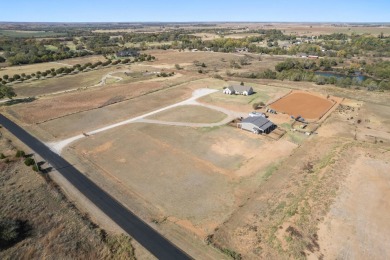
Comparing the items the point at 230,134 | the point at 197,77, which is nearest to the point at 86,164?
the point at 230,134

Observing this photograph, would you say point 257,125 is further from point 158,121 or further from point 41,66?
point 41,66

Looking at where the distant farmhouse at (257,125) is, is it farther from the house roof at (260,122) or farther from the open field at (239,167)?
the open field at (239,167)

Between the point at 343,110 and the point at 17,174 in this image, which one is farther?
the point at 343,110

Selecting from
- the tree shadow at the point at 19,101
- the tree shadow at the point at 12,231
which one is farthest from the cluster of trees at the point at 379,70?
the tree shadow at the point at 19,101

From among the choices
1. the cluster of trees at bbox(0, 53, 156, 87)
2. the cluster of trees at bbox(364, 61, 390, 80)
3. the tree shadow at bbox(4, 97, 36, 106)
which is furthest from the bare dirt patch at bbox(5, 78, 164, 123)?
the cluster of trees at bbox(364, 61, 390, 80)

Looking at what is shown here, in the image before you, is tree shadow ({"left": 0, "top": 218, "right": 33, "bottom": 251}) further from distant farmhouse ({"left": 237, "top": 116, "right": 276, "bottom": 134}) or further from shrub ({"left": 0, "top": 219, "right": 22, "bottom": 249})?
distant farmhouse ({"left": 237, "top": 116, "right": 276, "bottom": 134})

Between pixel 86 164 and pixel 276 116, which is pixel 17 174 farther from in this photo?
pixel 276 116
